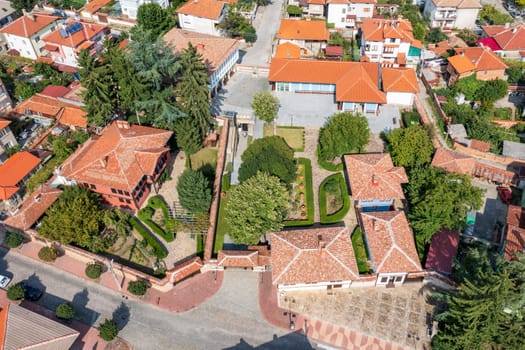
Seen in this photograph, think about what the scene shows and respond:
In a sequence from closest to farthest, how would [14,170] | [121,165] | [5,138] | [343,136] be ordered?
[121,165] < [343,136] < [14,170] < [5,138]

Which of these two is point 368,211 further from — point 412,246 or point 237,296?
point 237,296

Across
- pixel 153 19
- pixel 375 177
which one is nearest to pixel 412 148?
pixel 375 177

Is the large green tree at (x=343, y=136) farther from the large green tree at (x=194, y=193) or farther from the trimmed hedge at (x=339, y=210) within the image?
the large green tree at (x=194, y=193)

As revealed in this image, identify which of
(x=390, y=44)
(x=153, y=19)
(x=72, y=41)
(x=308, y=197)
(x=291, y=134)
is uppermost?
(x=153, y=19)

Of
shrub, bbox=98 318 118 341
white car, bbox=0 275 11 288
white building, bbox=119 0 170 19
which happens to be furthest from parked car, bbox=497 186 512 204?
white building, bbox=119 0 170 19

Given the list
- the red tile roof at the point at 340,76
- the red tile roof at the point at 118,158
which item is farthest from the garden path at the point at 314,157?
the red tile roof at the point at 118,158

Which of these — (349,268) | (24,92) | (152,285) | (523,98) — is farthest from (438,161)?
(24,92)

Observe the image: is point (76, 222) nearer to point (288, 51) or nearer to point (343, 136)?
point (343, 136)
